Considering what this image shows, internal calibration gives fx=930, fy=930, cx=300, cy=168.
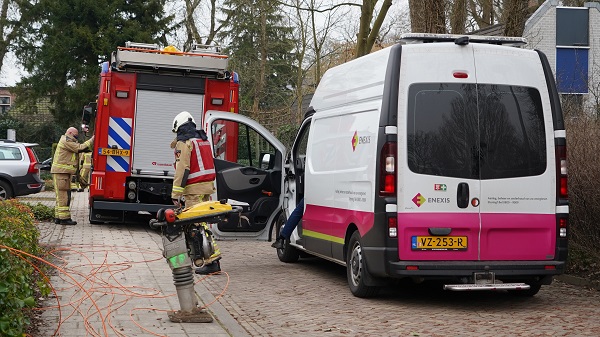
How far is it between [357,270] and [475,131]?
1.93 m

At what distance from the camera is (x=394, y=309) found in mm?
9234

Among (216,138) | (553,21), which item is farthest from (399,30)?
(216,138)

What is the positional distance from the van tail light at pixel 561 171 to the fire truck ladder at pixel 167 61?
8.74 meters

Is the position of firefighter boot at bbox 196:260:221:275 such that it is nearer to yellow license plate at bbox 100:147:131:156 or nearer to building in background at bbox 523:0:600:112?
Answer: yellow license plate at bbox 100:147:131:156

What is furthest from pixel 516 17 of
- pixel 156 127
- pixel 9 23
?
pixel 9 23

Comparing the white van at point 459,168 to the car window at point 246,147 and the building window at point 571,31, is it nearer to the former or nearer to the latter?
the car window at point 246,147

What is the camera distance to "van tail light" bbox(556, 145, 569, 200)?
30.6 ft

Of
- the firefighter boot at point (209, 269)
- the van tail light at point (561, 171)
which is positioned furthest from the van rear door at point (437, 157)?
the firefighter boot at point (209, 269)

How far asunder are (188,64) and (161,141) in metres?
1.49

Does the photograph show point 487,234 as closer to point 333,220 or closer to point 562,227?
point 562,227

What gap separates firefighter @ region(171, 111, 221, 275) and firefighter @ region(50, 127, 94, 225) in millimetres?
7221

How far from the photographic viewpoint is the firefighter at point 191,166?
11062 mm

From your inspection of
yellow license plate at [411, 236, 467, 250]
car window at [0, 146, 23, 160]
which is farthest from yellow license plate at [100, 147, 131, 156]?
yellow license plate at [411, 236, 467, 250]

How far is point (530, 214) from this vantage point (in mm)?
9258
